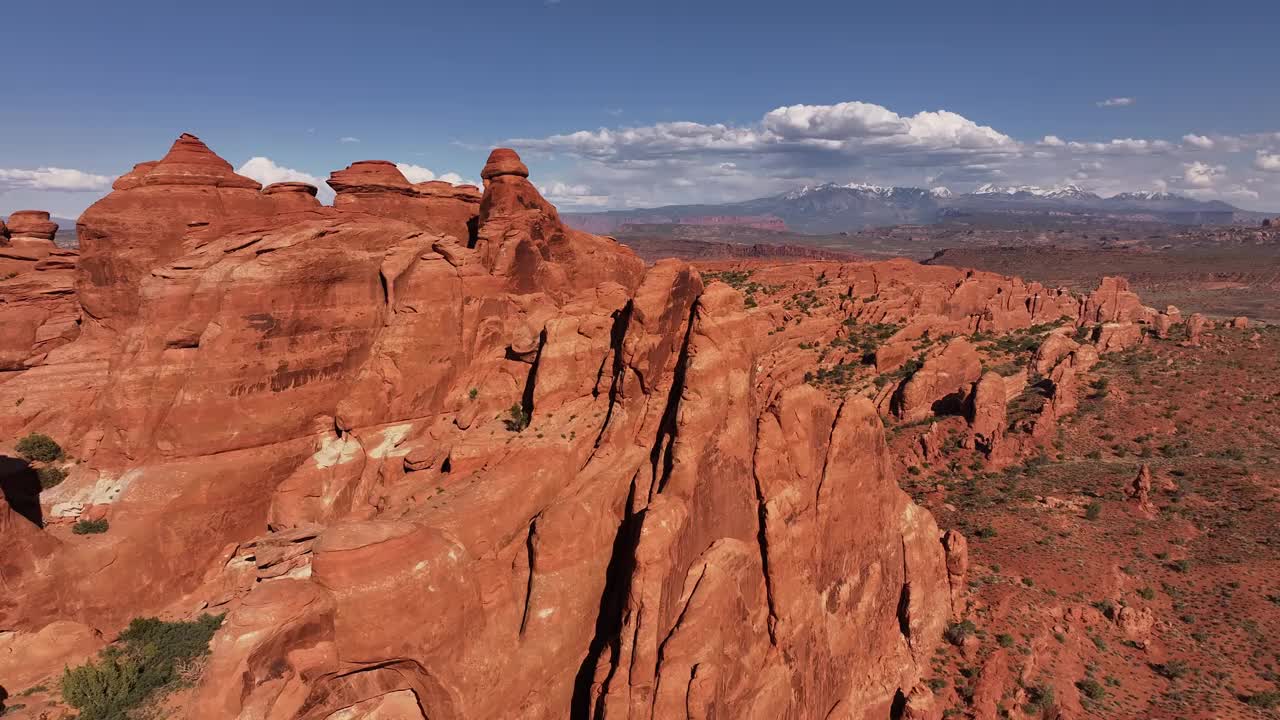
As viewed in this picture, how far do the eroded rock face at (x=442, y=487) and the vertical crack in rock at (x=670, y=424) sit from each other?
0.17 m

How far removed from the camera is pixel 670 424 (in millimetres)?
21125

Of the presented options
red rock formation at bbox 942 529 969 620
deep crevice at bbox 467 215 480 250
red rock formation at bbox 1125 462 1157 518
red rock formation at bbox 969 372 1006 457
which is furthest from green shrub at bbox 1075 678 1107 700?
deep crevice at bbox 467 215 480 250

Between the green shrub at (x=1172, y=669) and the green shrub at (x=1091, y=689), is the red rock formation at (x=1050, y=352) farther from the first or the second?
the green shrub at (x=1091, y=689)

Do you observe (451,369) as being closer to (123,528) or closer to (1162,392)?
(123,528)

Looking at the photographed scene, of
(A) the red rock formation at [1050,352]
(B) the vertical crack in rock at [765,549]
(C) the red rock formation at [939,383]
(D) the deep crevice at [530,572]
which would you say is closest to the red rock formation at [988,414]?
(C) the red rock formation at [939,383]

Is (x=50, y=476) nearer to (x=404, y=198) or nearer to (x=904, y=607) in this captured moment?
(x=404, y=198)

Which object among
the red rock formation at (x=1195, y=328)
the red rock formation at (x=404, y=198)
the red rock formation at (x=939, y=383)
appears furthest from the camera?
the red rock formation at (x=1195, y=328)

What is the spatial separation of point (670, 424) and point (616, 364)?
12.9ft

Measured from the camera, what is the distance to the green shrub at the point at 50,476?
87.1 feet

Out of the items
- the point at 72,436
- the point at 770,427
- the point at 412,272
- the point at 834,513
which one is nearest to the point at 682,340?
the point at 770,427

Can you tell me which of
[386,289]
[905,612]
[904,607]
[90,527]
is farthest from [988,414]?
[90,527]

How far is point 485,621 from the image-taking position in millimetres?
18812

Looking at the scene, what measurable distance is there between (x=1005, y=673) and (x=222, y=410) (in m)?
36.9

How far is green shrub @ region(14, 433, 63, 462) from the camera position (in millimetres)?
27672
